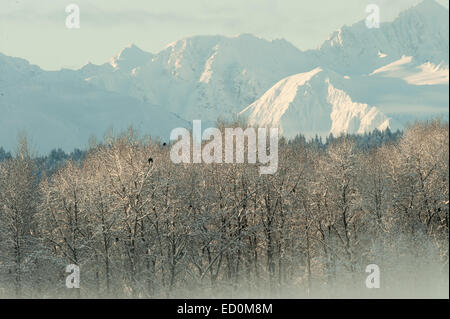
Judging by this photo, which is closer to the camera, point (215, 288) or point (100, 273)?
point (215, 288)

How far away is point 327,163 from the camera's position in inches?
2694

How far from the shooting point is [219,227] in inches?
2359

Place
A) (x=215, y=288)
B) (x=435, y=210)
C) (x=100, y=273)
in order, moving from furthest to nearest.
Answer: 1. (x=435, y=210)
2. (x=100, y=273)
3. (x=215, y=288)

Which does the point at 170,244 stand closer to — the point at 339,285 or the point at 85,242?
the point at 85,242

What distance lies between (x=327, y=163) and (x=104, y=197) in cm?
2401

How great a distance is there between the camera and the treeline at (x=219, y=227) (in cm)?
5416

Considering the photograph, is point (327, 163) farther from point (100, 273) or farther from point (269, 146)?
point (100, 273)

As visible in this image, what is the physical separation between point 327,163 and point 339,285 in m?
14.6

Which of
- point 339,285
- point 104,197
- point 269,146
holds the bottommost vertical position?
point 339,285

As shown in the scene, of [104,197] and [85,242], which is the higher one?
[104,197]

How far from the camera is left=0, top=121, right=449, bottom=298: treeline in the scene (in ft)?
178

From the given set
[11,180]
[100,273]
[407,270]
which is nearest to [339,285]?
[407,270]
